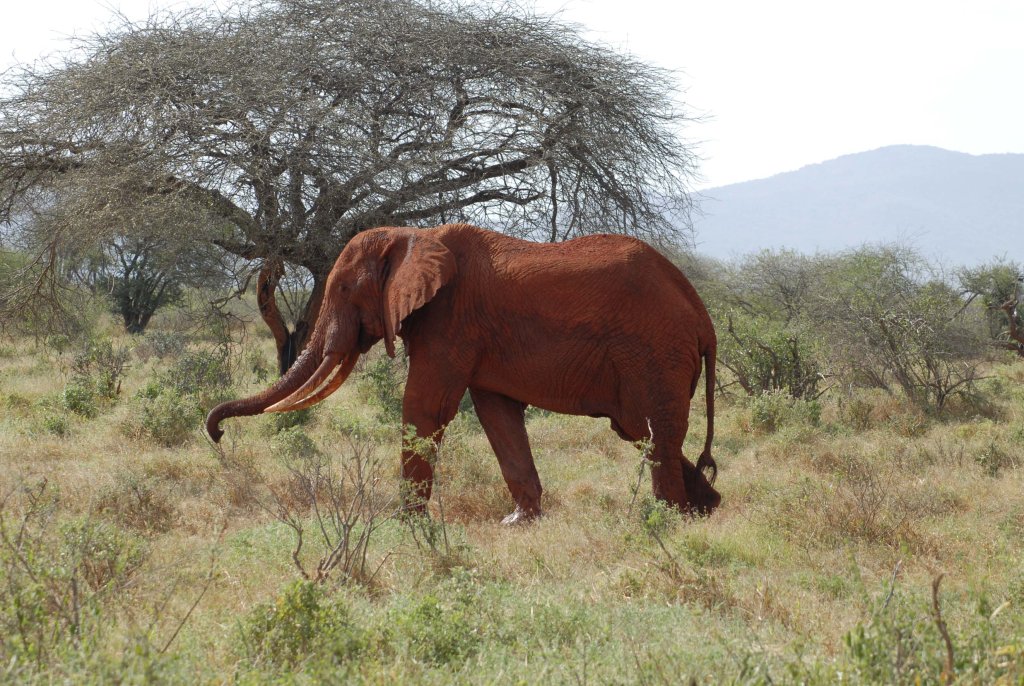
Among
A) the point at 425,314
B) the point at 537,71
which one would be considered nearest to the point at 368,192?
the point at 537,71

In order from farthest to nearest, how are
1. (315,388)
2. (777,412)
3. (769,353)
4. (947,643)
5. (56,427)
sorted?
(769,353)
(777,412)
(56,427)
(315,388)
(947,643)

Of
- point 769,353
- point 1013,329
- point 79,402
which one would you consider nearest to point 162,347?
point 79,402

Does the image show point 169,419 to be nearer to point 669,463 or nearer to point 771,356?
point 669,463

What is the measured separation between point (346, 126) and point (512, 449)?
20.6 ft

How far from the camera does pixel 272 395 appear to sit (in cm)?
703

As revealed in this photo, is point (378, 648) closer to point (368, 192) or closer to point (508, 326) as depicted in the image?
point (508, 326)

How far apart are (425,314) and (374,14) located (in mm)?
8218

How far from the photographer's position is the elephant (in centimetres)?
683

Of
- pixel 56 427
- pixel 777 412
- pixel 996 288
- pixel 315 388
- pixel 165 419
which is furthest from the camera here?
pixel 996 288

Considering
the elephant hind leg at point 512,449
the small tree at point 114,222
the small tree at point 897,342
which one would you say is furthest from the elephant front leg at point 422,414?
the small tree at point 897,342

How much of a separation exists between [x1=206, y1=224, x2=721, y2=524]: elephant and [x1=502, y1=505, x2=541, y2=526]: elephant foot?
0.03ft

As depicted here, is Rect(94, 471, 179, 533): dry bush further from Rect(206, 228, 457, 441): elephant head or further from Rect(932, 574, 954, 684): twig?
Rect(932, 574, 954, 684): twig

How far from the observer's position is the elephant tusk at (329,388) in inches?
274

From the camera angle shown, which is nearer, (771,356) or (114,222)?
(114,222)
